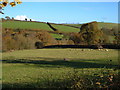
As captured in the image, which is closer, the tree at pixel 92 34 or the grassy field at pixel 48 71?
the grassy field at pixel 48 71

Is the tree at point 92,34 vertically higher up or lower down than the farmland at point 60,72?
higher up

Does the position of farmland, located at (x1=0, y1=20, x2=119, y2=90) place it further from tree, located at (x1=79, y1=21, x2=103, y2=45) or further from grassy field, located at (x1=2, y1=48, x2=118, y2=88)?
tree, located at (x1=79, y1=21, x2=103, y2=45)

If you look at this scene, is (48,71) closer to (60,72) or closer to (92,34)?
(60,72)

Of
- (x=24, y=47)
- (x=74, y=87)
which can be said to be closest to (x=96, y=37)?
(x=24, y=47)

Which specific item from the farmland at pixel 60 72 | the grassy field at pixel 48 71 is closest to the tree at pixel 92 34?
the farmland at pixel 60 72

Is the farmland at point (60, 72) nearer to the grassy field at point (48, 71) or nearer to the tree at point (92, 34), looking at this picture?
the grassy field at point (48, 71)

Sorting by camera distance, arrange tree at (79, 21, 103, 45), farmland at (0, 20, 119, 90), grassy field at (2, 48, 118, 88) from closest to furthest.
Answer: farmland at (0, 20, 119, 90) < grassy field at (2, 48, 118, 88) < tree at (79, 21, 103, 45)

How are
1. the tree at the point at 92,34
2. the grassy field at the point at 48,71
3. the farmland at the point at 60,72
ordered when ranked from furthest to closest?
the tree at the point at 92,34
the grassy field at the point at 48,71
the farmland at the point at 60,72

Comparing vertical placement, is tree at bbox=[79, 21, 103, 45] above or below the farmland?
above

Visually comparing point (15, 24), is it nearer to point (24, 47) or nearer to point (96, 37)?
point (24, 47)

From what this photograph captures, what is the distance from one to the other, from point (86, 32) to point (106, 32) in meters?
6.20

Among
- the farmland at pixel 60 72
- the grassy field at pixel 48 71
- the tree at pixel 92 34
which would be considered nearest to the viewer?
the farmland at pixel 60 72

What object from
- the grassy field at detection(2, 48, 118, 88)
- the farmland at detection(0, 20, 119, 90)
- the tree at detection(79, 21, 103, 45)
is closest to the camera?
the farmland at detection(0, 20, 119, 90)

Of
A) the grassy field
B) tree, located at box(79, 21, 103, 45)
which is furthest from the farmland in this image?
tree, located at box(79, 21, 103, 45)
